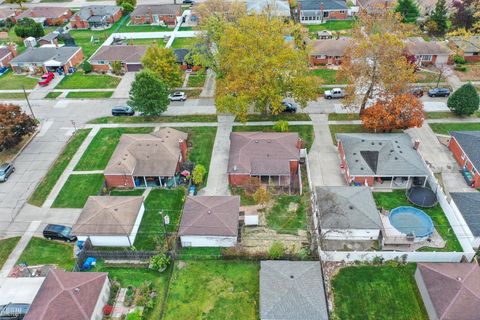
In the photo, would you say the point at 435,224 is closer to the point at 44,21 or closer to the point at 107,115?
the point at 107,115

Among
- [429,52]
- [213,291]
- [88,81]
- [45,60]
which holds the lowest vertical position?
[213,291]

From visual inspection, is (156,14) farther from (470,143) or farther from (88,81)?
(470,143)

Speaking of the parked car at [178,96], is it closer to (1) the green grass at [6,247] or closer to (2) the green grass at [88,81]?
(2) the green grass at [88,81]

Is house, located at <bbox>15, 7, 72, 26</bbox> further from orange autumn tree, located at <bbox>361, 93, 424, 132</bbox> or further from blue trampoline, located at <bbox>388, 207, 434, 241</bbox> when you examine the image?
blue trampoline, located at <bbox>388, 207, 434, 241</bbox>

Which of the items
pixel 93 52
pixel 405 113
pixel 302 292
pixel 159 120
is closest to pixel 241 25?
pixel 159 120

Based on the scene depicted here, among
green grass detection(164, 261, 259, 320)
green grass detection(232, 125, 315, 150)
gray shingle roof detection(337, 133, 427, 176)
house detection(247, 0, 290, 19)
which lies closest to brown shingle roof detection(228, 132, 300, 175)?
green grass detection(232, 125, 315, 150)

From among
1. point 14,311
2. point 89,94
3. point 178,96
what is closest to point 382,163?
point 178,96

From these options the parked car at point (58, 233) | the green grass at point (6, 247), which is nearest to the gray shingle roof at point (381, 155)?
the parked car at point (58, 233)
